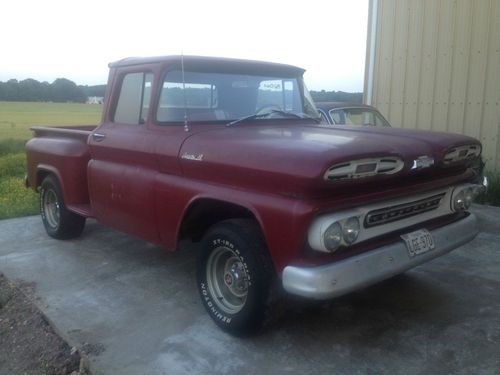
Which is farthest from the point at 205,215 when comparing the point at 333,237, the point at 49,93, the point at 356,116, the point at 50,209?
the point at 49,93

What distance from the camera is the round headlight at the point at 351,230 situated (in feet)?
10.1

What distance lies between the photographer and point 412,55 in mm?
8766

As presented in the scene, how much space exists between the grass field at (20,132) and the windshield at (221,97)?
1490 millimetres

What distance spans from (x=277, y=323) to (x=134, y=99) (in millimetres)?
2320

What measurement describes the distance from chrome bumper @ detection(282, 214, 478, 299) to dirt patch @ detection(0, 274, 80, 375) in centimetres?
159

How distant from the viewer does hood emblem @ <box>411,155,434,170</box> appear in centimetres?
336

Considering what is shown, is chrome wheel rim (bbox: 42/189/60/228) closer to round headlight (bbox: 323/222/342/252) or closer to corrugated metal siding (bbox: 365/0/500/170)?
round headlight (bbox: 323/222/342/252)

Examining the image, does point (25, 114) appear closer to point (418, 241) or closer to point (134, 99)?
point (134, 99)

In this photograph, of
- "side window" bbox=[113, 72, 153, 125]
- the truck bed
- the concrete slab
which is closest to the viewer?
the concrete slab

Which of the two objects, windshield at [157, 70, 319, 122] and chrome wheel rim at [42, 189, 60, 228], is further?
chrome wheel rim at [42, 189, 60, 228]

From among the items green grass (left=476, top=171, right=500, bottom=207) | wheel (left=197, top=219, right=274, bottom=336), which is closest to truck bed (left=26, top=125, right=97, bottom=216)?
wheel (left=197, top=219, right=274, bottom=336)

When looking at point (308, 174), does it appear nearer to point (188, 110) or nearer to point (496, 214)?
point (188, 110)

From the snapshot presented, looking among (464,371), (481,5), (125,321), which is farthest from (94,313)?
(481,5)

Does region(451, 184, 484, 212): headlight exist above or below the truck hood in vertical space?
below
